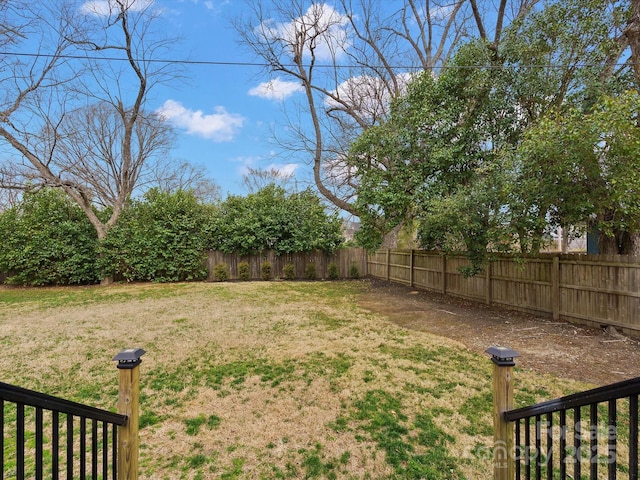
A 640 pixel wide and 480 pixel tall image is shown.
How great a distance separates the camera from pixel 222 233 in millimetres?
12594

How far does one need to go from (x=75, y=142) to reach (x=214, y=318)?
1357 centimetres

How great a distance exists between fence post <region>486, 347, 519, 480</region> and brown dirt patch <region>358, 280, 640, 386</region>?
2390 millimetres

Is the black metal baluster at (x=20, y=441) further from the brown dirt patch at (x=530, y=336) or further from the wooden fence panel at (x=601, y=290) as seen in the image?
the wooden fence panel at (x=601, y=290)

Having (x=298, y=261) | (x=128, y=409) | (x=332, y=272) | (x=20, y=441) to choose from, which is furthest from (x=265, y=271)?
(x=20, y=441)

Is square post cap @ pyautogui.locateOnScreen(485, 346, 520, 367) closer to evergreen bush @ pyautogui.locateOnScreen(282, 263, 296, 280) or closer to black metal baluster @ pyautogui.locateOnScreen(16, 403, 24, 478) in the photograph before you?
black metal baluster @ pyautogui.locateOnScreen(16, 403, 24, 478)

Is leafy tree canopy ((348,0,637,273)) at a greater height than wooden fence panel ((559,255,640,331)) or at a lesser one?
greater

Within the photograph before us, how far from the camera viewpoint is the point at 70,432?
1400mm

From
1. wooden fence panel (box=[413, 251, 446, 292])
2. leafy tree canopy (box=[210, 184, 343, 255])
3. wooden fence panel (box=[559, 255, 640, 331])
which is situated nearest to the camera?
wooden fence panel (box=[559, 255, 640, 331])

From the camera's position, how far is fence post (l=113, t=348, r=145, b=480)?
1.83 metres

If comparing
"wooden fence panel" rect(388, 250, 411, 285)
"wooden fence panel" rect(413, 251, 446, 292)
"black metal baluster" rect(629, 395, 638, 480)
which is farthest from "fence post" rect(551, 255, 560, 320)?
"black metal baluster" rect(629, 395, 638, 480)

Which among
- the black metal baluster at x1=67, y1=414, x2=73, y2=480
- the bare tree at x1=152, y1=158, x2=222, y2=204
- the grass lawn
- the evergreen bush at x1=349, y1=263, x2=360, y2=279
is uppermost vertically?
the bare tree at x1=152, y1=158, x2=222, y2=204

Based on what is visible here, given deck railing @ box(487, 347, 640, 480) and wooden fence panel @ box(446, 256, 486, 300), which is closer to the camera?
deck railing @ box(487, 347, 640, 480)

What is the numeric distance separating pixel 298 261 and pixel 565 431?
40.0ft

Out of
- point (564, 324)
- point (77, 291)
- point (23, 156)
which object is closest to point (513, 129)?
point (564, 324)
